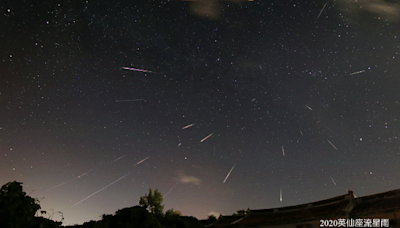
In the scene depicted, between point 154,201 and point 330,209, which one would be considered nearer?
point 330,209

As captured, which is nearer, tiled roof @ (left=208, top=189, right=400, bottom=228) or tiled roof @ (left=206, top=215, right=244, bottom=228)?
tiled roof @ (left=208, top=189, right=400, bottom=228)

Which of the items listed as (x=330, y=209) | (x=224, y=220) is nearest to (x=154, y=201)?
(x=224, y=220)

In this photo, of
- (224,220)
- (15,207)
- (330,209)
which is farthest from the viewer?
(224,220)

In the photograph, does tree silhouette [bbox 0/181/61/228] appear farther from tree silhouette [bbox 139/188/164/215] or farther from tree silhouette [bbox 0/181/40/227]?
tree silhouette [bbox 139/188/164/215]

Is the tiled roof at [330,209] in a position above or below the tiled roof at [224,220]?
above

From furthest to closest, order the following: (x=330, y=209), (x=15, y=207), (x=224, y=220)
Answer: (x=224, y=220)
(x=330, y=209)
(x=15, y=207)

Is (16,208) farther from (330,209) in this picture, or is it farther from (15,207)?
(330,209)

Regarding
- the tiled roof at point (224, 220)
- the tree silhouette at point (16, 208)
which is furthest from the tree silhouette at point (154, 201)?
the tree silhouette at point (16, 208)

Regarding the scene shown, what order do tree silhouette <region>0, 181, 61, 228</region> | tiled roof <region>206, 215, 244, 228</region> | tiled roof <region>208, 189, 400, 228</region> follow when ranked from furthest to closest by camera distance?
tiled roof <region>206, 215, 244, 228</region> → tiled roof <region>208, 189, 400, 228</region> → tree silhouette <region>0, 181, 61, 228</region>

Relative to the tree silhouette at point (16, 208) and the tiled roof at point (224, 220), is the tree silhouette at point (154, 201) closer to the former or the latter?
the tiled roof at point (224, 220)

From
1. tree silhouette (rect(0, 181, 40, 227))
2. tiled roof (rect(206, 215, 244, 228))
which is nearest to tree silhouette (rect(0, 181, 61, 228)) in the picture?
tree silhouette (rect(0, 181, 40, 227))

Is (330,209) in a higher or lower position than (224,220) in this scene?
higher

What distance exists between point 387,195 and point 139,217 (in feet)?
82.9

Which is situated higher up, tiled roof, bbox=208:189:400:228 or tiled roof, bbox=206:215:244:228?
tiled roof, bbox=208:189:400:228
